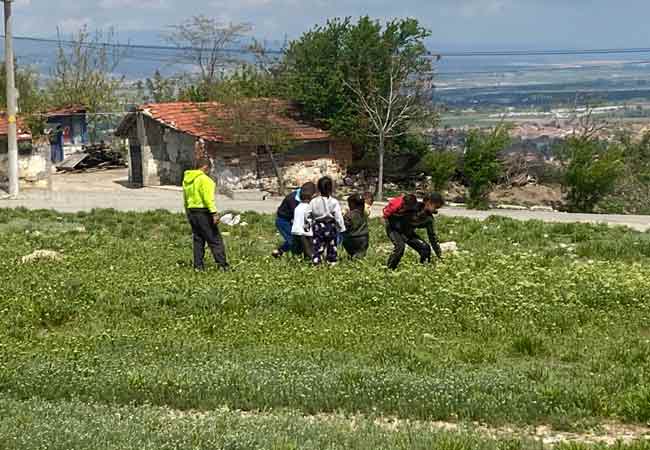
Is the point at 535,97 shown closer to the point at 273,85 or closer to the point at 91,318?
the point at 273,85

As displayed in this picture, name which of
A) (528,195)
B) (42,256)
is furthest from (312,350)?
(528,195)

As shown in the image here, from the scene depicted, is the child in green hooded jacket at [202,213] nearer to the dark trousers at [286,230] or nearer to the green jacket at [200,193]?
the green jacket at [200,193]

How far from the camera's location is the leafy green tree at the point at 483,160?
41688 millimetres

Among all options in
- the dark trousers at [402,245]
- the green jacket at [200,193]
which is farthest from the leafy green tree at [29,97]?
the dark trousers at [402,245]

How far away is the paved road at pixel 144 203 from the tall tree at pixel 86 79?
1686 cm

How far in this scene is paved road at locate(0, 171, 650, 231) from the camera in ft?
91.6

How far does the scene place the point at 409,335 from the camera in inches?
388

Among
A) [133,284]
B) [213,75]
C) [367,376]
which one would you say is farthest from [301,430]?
[213,75]

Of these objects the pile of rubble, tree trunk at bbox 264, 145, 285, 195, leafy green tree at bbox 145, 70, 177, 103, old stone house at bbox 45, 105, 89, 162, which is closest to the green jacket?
tree trunk at bbox 264, 145, 285, 195

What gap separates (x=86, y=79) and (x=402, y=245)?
53.0m

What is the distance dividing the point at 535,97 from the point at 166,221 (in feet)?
358

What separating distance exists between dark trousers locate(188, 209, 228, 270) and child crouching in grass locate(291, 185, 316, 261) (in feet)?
3.79

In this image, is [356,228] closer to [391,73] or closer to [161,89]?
[391,73]

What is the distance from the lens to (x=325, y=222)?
14.2 metres
